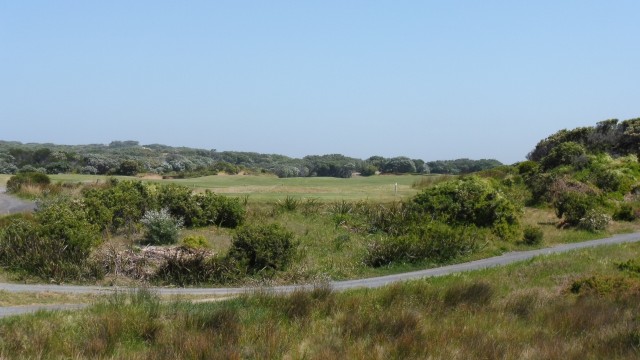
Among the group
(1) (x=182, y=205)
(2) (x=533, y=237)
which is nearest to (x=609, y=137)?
(2) (x=533, y=237)

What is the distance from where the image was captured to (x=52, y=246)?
752 inches

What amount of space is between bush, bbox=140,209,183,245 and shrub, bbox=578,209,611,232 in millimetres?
15976

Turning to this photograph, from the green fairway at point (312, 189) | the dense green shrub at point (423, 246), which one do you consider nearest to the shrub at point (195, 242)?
the dense green shrub at point (423, 246)

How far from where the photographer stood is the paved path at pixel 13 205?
99.5 feet

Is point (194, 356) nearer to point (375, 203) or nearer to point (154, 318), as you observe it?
point (154, 318)

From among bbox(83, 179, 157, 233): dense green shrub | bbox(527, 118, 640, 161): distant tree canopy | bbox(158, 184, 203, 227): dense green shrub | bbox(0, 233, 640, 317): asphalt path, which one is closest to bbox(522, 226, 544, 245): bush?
bbox(0, 233, 640, 317): asphalt path

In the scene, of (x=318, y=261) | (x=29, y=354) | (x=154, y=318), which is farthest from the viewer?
(x=318, y=261)

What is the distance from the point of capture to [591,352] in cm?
956

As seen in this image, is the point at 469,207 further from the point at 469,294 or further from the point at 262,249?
the point at 469,294

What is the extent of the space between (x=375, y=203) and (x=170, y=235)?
11.4m

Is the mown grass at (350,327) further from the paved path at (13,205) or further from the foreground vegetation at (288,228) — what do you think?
the paved path at (13,205)

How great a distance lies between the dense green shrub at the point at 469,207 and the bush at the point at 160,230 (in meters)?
9.22

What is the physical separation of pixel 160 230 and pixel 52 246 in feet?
12.8

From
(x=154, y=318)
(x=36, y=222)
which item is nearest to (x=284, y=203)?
(x=36, y=222)
